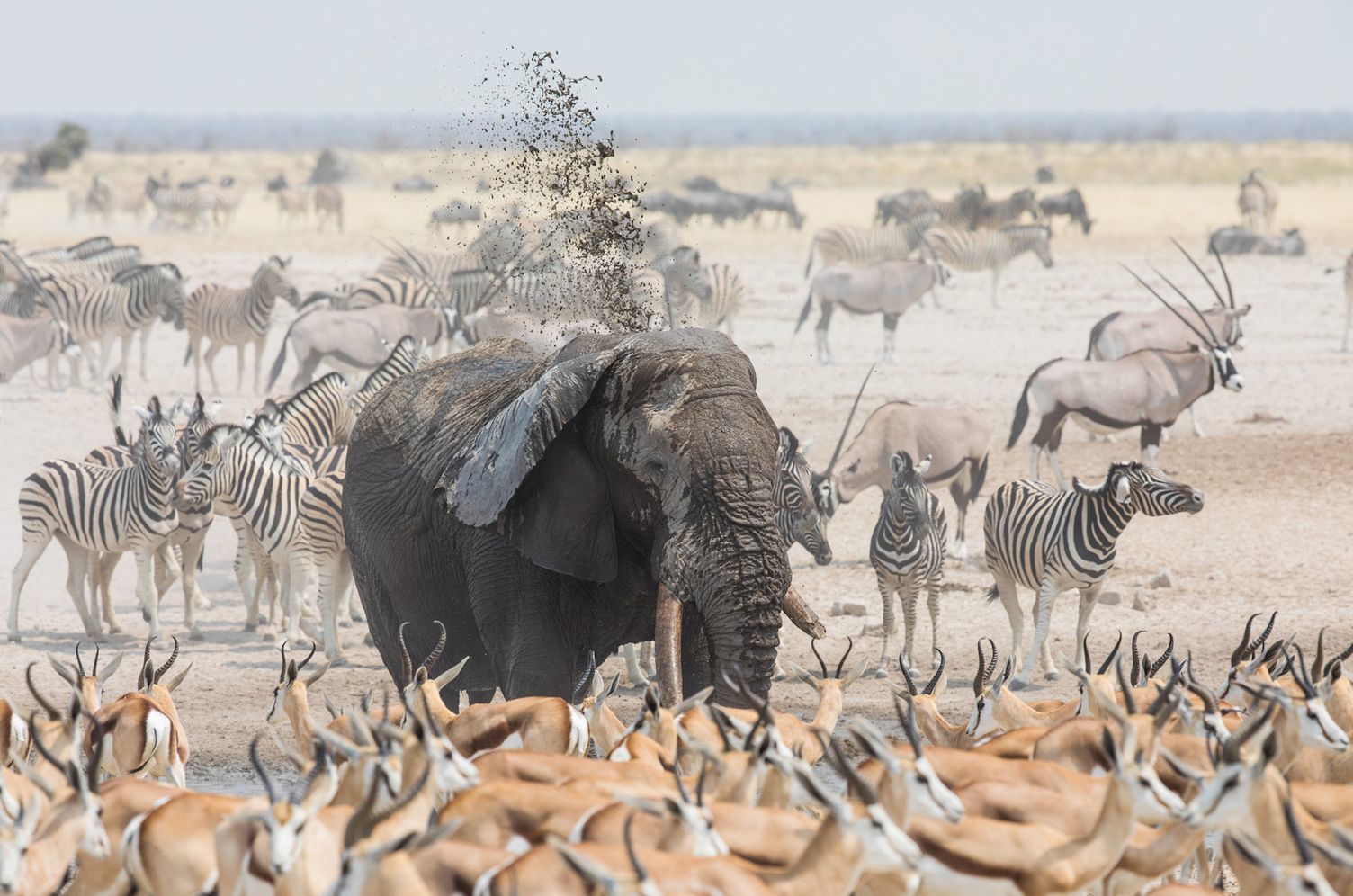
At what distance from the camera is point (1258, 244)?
1308 inches

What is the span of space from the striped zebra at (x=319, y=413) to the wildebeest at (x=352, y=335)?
5118 millimetres

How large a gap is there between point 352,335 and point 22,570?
27.6 ft

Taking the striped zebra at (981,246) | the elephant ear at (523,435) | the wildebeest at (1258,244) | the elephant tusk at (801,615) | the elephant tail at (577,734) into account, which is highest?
the elephant ear at (523,435)

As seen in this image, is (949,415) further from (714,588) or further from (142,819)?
(142,819)

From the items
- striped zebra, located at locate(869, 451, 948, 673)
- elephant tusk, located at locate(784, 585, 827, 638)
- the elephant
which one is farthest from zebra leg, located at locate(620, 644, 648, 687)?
→ elephant tusk, located at locate(784, 585, 827, 638)

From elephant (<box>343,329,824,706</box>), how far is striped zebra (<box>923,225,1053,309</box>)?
20748 millimetres

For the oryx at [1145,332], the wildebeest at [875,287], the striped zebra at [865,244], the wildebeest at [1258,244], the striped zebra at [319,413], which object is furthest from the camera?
the wildebeest at [1258,244]

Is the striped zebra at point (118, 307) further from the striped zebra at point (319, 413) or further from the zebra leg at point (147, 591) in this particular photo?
the zebra leg at point (147, 591)

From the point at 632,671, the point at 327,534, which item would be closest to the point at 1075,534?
the point at 632,671

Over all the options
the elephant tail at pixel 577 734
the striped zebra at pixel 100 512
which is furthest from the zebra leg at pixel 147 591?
the elephant tail at pixel 577 734

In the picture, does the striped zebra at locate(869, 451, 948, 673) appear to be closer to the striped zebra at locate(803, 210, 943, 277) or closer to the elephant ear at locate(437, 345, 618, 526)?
the elephant ear at locate(437, 345, 618, 526)

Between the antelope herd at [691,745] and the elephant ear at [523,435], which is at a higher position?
the elephant ear at [523,435]

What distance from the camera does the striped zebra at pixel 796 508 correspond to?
12039mm

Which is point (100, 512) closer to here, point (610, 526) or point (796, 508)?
point (796, 508)
